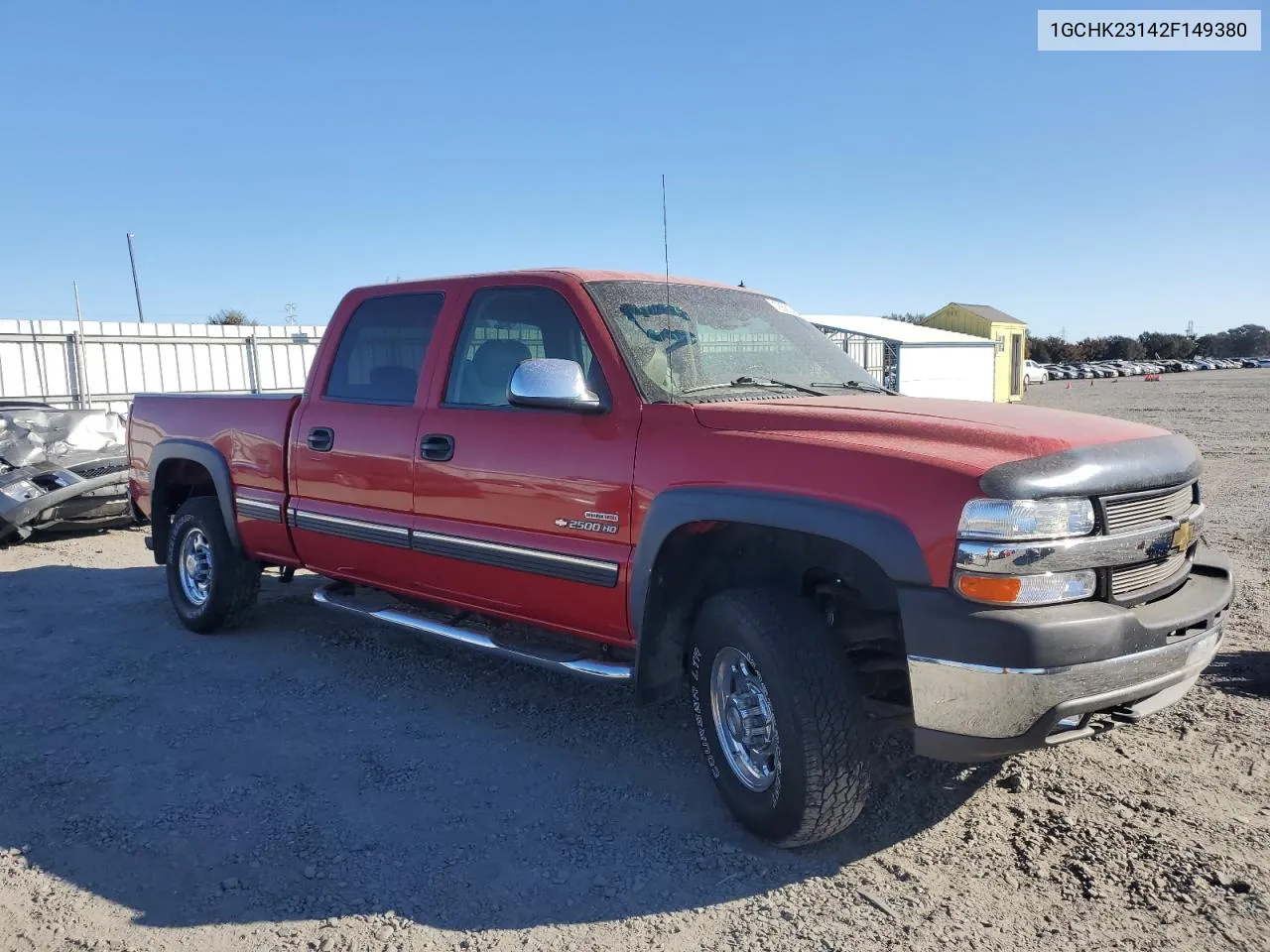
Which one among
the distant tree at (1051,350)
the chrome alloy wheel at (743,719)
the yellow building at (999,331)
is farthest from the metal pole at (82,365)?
the distant tree at (1051,350)

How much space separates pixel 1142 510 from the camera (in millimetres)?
2947

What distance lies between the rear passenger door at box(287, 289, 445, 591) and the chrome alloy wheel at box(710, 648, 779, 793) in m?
1.83

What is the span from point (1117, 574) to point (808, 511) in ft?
3.07

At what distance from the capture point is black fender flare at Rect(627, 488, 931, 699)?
2758 mm

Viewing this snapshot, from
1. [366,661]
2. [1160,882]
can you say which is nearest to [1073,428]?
[1160,882]

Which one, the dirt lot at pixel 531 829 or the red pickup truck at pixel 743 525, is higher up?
the red pickup truck at pixel 743 525

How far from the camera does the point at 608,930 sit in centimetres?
281

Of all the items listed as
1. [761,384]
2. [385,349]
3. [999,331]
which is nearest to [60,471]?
[385,349]

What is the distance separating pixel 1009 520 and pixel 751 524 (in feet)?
2.79

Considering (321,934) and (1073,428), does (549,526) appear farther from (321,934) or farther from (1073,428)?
(1073,428)

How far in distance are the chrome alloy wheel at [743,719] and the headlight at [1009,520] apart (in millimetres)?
892

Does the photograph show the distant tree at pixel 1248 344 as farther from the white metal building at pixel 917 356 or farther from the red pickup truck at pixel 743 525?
the red pickup truck at pixel 743 525

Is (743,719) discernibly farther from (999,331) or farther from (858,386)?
(999,331)

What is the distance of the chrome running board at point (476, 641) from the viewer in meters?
3.63
